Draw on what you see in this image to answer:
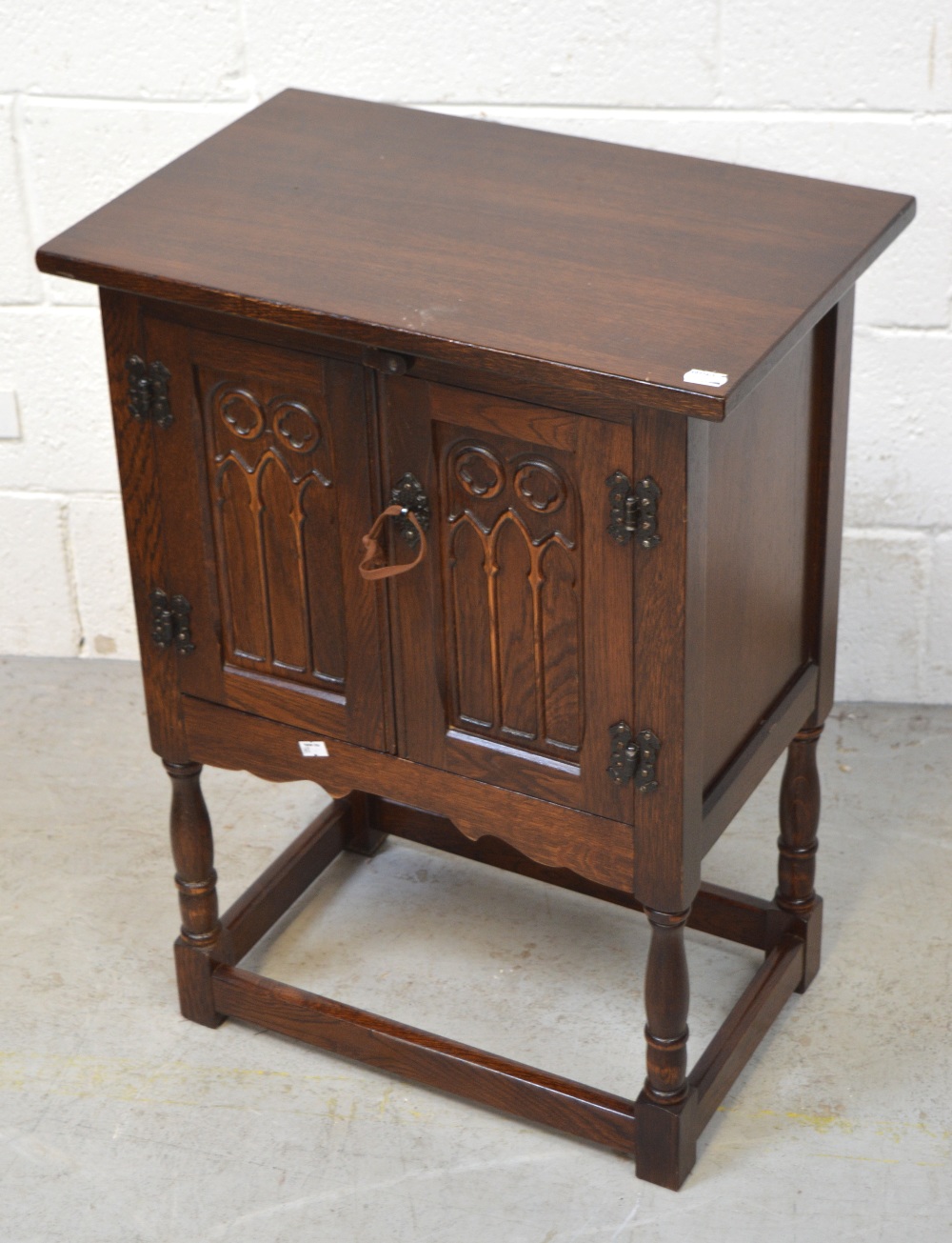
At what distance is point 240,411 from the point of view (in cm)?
236

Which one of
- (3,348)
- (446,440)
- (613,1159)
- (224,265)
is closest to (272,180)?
(224,265)

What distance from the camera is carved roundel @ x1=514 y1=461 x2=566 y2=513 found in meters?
2.17

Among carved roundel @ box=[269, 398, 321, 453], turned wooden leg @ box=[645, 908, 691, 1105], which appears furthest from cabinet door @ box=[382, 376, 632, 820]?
turned wooden leg @ box=[645, 908, 691, 1105]

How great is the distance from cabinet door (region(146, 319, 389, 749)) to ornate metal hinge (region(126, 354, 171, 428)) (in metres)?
0.01

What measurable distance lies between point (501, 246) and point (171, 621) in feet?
2.27

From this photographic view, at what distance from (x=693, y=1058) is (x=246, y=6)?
1906 mm

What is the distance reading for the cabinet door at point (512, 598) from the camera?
2.16 meters

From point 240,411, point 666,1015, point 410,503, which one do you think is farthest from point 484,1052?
point 240,411

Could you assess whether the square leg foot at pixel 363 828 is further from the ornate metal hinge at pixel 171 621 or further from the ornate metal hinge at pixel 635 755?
the ornate metal hinge at pixel 635 755

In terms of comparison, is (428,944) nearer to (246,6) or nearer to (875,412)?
(875,412)

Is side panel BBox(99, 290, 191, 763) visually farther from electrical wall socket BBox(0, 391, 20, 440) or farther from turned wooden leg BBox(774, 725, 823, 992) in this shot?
electrical wall socket BBox(0, 391, 20, 440)

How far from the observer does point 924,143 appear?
3.13m

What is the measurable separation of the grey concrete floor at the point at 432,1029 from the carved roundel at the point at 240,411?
3.34 feet

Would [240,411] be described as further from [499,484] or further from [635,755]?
[635,755]
